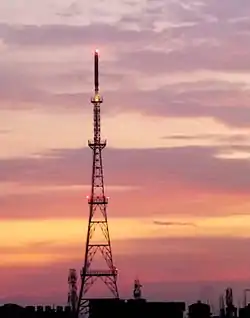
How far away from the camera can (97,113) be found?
14738cm

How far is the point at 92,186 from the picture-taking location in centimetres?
15125

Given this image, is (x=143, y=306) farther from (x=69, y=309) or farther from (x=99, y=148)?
(x=69, y=309)

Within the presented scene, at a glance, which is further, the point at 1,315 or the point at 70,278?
the point at 70,278

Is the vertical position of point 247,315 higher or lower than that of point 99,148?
lower

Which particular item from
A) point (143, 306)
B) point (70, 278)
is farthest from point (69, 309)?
point (143, 306)

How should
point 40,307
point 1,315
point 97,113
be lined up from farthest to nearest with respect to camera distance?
1. point 40,307
2. point 1,315
3. point 97,113

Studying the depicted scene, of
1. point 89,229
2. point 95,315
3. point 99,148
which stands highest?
point 99,148

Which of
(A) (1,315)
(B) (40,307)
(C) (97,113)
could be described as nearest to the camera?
(C) (97,113)

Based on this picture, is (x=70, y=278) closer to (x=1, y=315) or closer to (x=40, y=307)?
(x=40, y=307)

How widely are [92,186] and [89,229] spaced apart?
5381mm

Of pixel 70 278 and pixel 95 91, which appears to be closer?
pixel 95 91

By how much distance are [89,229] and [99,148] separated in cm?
972

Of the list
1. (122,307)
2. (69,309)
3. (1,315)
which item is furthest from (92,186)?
(69,309)

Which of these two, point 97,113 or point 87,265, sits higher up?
point 97,113
